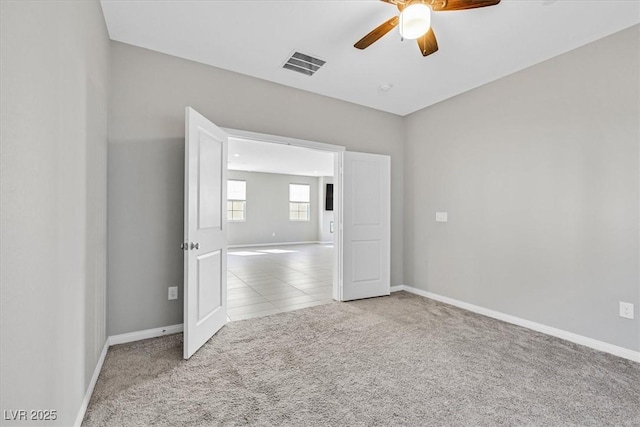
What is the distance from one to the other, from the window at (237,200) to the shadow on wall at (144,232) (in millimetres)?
7281

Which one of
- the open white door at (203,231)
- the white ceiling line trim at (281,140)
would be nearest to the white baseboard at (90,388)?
the open white door at (203,231)

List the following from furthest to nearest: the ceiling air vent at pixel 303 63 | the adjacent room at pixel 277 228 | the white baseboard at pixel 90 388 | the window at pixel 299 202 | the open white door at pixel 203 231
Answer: the window at pixel 299 202
the adjacent room at pixel 277 228
the ceiling air vent at pixel 303 63
the open white door at pixel 203 231
the white baseboard at pixel 90 388

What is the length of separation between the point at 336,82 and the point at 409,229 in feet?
7.99

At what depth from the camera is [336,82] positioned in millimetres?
3523

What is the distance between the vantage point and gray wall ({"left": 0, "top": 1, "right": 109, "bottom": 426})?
0.90 metres

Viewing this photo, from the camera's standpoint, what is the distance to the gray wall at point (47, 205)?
0.90 meters

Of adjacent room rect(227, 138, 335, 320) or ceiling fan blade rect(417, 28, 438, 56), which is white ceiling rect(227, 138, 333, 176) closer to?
adjacent room rect(227, 138, 335, 320)

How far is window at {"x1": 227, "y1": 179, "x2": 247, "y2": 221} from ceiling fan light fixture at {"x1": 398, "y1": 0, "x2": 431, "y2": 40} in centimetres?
886

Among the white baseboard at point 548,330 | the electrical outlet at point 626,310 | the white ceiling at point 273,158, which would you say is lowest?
the white baseboard at point 548,330

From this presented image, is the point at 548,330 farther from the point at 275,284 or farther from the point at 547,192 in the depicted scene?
the point at 275,284

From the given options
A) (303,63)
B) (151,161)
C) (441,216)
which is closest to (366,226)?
(441,216)

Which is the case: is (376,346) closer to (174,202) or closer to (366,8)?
(174,202)

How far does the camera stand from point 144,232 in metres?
2.75

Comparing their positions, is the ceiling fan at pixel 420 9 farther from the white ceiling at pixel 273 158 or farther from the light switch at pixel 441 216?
the white ceiling at pixel 273 158
